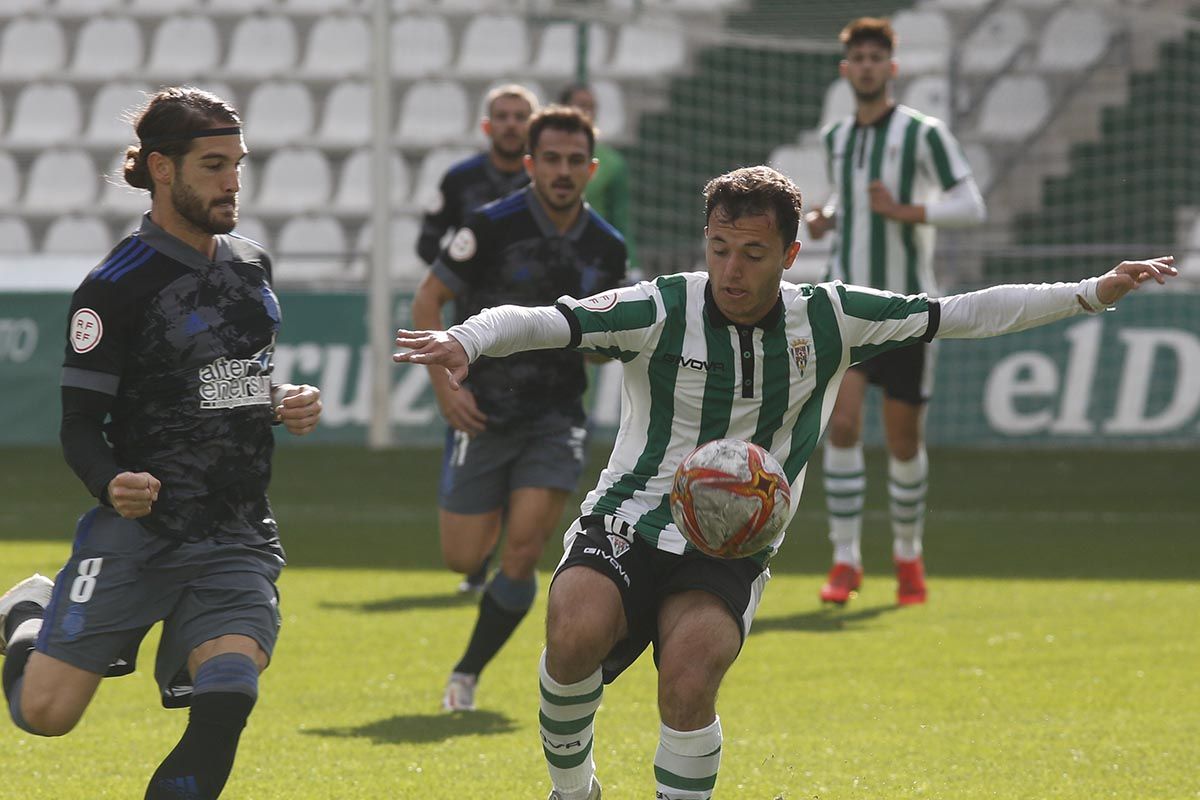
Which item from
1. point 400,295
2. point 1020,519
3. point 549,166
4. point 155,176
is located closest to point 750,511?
point 155,176

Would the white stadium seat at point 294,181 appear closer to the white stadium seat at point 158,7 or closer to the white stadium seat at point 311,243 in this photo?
the white stadium seat at point 311,243

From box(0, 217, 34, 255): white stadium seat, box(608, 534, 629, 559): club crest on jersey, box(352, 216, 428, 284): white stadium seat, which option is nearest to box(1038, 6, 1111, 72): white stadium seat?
box(352, 216, 428, 284): white stadium seat

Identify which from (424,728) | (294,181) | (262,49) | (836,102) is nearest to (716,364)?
(424,728)

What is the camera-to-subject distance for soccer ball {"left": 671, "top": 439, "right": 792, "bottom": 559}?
379cm

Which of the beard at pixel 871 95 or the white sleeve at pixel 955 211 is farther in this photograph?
the beard at pixel 871 95

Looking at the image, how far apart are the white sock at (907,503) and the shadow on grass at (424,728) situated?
2.75 meters

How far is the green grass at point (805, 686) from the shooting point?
15.5 ft

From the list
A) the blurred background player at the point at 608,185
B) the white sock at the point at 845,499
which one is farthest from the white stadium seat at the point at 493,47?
the white sock at the point at 845,499

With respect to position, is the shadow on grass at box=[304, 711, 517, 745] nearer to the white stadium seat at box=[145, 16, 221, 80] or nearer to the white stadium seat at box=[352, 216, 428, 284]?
the white stadium seat at box=[352, 216, 428, 284]

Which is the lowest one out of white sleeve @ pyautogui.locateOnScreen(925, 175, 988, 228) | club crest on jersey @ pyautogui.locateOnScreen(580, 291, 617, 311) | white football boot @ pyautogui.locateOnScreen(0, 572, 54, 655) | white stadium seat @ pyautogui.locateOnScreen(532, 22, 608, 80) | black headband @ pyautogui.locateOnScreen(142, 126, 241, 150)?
white football boot @ pyautogui.locateOnScreen(0, 572, 54, 655)

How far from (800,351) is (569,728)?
102cm

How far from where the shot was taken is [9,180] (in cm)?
1853

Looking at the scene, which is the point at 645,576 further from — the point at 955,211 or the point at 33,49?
the point at 33,49

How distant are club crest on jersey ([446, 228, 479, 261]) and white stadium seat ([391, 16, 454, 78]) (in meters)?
11.7
